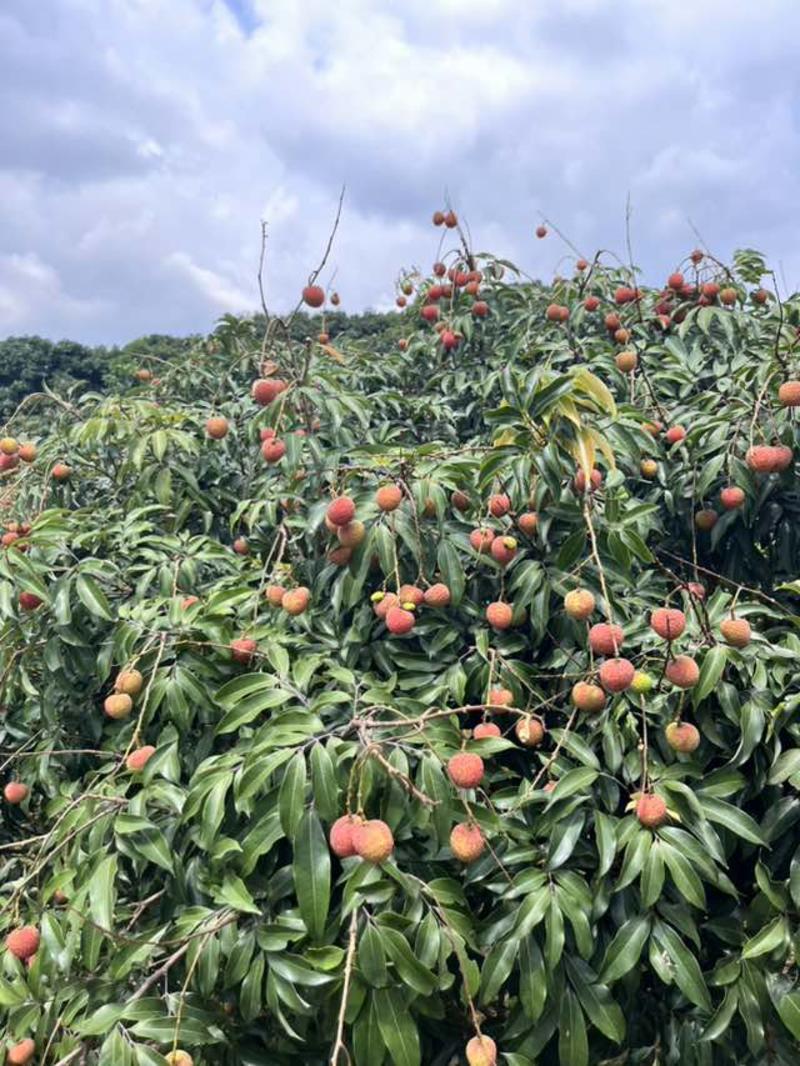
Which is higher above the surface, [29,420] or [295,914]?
[29,420]

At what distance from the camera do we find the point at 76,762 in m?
1.95

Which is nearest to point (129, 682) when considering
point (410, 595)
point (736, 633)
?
point (410, 595)

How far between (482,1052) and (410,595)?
785 millimetres

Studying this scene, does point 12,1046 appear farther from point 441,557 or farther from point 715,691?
point 715,691

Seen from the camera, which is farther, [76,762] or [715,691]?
[76,762]

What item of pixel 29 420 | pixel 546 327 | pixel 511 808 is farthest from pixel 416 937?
pixel 29 420

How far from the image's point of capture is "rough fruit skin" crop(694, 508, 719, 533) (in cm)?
212

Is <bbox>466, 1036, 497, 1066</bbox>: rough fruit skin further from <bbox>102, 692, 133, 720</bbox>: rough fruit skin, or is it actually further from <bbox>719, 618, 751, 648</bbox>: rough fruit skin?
<bbox>102, 692, 133, 720</bbox>: rough fruit skin

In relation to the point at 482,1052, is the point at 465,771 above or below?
above

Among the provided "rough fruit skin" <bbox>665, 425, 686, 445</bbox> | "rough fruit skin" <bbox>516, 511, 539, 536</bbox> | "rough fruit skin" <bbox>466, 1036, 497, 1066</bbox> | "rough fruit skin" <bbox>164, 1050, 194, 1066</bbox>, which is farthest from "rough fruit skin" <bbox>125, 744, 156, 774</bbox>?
"rough fruit skin" <bbox>665, 425, 686, 445</bbox>

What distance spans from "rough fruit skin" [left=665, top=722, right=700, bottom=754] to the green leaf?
59cm

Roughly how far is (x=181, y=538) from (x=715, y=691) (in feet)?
4.49

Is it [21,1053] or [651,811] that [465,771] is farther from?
[21,1053]

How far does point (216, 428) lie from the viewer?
101 inches
